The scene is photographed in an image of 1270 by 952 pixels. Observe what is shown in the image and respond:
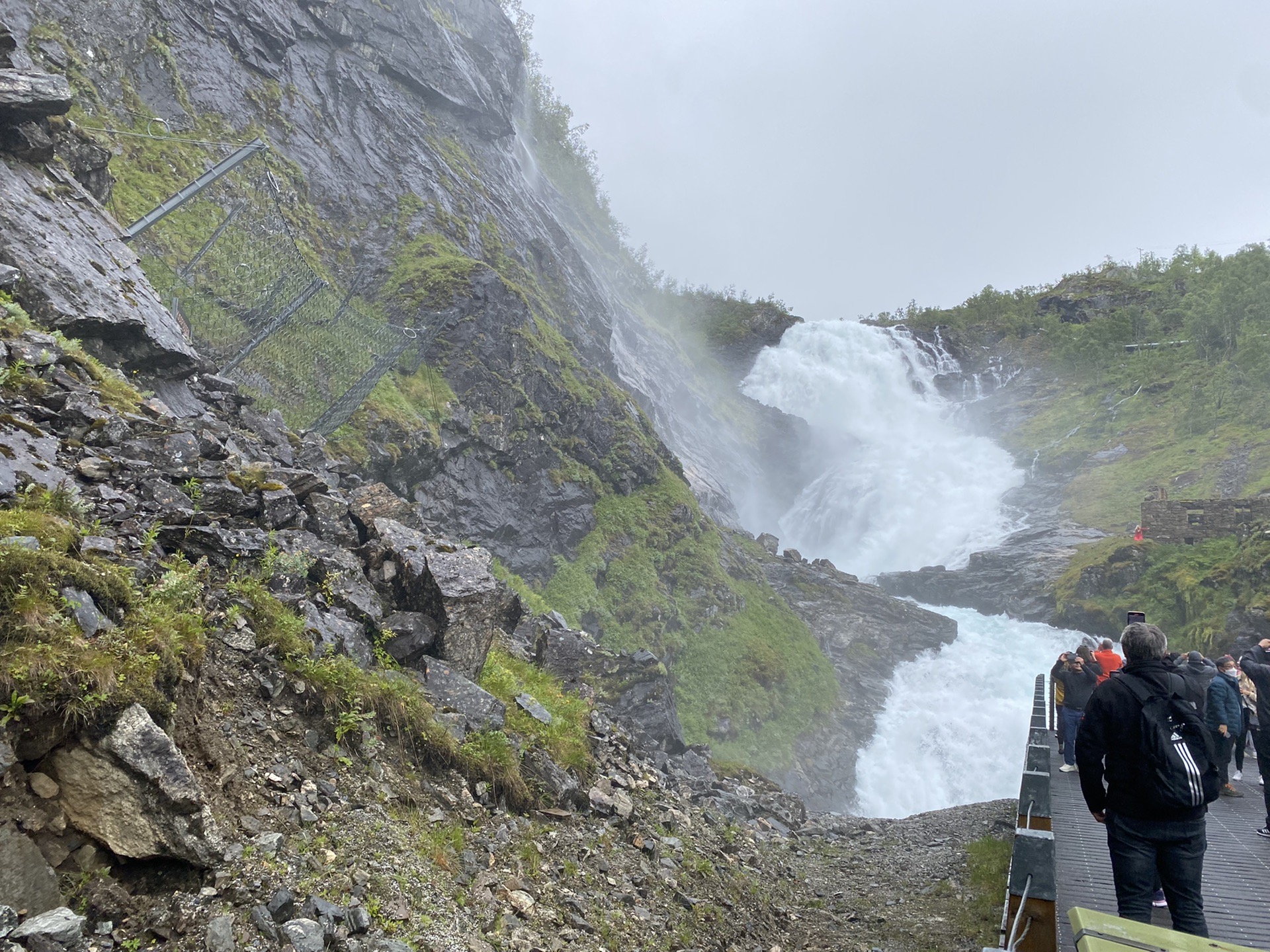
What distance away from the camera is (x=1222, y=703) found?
713 centimetres

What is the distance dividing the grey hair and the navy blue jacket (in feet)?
15.5

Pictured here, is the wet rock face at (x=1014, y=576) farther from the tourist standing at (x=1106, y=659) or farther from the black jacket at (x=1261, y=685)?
the black jacket at (x=1261, y=685)

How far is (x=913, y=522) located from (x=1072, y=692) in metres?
33.0

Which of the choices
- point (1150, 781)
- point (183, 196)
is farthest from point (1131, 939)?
point (183, 196)

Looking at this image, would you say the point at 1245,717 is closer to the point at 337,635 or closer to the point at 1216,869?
the point at 1216,869

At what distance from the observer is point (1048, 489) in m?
39.4

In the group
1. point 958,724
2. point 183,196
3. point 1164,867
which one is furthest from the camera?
point 958,724

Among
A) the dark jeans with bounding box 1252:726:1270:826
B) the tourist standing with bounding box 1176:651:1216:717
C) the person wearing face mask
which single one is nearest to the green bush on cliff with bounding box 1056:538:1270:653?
the tourist standing with bounding box 1176:651:1216:717

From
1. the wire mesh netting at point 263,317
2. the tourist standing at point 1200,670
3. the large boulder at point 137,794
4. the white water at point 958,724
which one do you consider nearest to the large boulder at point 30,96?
the wire mesh netting at point 263,317

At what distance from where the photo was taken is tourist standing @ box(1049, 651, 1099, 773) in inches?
358

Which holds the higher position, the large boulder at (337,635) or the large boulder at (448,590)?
the large boulder at (448,590)

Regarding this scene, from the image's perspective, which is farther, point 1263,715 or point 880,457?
point 880,457

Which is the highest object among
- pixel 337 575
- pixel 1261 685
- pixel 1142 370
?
pixel 1142 370

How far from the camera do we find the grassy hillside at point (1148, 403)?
80.7 feet
